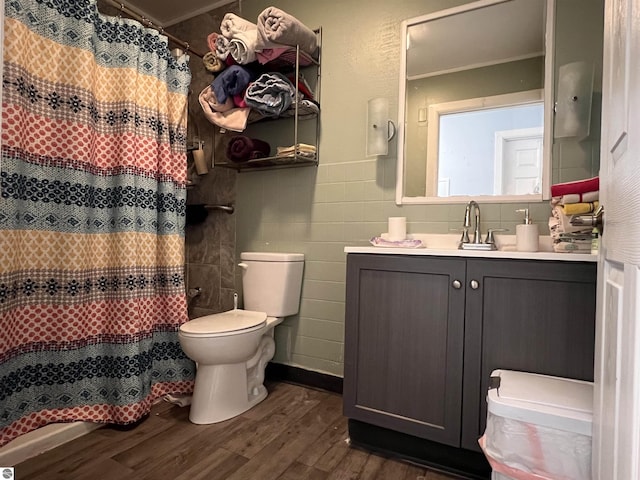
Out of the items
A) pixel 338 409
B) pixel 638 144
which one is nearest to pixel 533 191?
pixel 638 144

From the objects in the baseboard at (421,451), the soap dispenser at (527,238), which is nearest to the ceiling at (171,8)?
the soap dispenser at (527,238)

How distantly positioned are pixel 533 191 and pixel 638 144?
1.32 metres

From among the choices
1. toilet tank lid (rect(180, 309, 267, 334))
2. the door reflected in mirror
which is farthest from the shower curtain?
the door reflected in mirror

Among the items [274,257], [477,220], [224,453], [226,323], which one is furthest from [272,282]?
[477,220]

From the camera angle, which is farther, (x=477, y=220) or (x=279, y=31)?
(x=279, y=31)

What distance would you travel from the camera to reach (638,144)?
45cm

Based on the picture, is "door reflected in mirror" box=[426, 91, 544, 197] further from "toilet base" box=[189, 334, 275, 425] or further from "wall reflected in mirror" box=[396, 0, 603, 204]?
"toilet base" box=[189, 334, 275, 425]

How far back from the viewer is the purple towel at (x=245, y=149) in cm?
220

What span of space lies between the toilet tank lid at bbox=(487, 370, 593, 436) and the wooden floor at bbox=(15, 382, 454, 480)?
561 mm

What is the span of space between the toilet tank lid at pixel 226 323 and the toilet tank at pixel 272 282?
0.32 feet

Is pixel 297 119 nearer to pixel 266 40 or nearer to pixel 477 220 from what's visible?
pixel 266 40

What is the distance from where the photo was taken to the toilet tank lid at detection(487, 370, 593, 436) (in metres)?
Answer: 0.96

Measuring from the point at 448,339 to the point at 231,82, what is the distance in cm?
185

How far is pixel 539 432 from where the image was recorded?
984 millimetres
